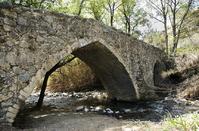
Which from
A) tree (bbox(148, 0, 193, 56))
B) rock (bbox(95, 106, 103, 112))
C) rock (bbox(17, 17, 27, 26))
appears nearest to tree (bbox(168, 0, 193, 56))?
tree (bbox(148, 0, 193, 56))

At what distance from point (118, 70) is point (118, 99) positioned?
7.57 ft

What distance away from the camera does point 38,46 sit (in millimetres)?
9086

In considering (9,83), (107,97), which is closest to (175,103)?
(107,97)

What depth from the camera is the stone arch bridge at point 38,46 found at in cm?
828

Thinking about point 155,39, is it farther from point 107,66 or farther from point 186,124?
point 186,124

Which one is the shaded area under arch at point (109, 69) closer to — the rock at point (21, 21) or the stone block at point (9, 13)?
the rock at point (21, 21)

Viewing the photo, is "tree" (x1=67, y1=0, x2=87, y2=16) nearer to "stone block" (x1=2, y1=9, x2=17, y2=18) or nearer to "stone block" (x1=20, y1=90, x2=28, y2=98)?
"stone block" (x1=2, y1=9, x2=17, y2=18)

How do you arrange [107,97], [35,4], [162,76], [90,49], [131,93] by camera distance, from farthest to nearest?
[162,76] < [107,97] < [131,93] < [35,4] < [90,49]

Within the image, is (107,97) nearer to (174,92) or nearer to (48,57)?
(174,92)

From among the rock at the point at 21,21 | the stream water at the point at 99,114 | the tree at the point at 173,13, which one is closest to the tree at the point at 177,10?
the tree at the point at 173,13

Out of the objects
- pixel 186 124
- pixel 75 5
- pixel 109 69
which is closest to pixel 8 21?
pixel 186 124

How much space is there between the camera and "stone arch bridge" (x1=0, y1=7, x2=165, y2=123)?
828cm

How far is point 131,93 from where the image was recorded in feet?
51.9

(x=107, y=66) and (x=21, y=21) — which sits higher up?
(x=21, y=21)
